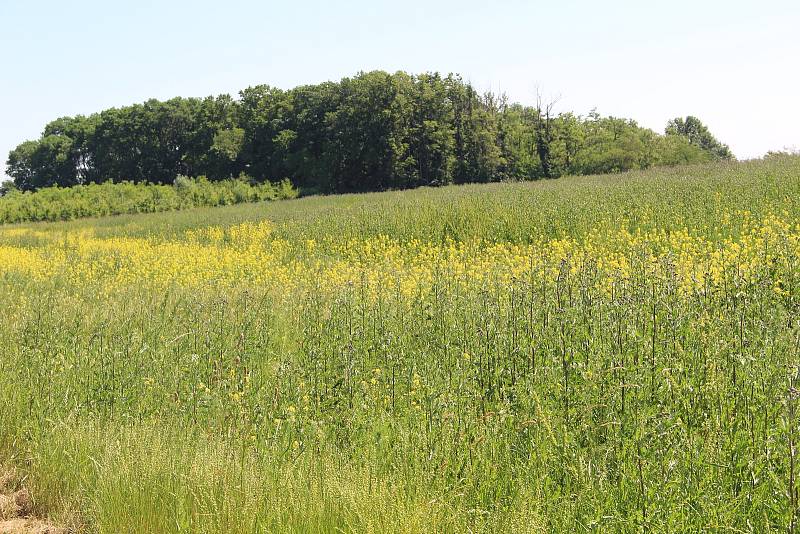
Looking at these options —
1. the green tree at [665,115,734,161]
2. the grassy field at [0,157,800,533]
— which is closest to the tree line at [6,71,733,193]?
the green tree at [665,115,734,161]

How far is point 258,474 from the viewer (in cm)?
413

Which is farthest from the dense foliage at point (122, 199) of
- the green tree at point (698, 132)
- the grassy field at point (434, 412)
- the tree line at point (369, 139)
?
the green tree at point (698, 132)

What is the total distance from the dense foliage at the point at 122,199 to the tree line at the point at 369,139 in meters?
8.70

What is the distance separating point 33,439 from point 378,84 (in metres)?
57.9

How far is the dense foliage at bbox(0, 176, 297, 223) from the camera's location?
150 feet

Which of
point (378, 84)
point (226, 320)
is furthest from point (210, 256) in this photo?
point (378, 84)

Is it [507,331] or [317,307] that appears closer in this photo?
[507,331]

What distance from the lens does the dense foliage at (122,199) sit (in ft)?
150

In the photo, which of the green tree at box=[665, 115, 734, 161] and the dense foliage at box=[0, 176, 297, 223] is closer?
the dense foliage at box=[0, 176, 297, 223]

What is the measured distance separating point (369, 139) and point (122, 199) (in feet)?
74.3

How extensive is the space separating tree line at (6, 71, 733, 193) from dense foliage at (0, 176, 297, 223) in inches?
342

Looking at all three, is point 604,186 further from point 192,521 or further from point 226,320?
point 192,521

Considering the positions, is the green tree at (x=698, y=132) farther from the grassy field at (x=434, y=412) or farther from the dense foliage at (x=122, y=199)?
the grassy field at (x=434, y=412)

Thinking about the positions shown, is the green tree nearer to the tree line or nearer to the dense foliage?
the tree line
